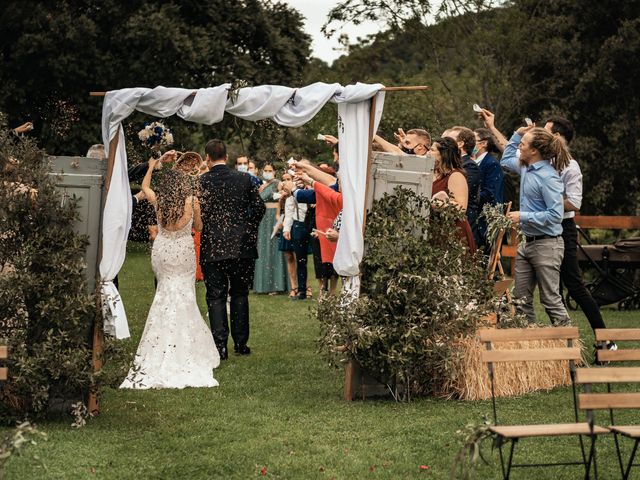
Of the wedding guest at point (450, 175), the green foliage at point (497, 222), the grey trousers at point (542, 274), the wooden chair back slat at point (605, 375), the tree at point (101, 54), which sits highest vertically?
the tree at point (101, 54)

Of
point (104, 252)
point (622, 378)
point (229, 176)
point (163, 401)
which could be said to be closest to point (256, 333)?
point (229, 176)

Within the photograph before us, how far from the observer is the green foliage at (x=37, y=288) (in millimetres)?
7766

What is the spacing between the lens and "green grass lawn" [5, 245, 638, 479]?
22.1ft

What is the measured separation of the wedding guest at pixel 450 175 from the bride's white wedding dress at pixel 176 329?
2.58 m

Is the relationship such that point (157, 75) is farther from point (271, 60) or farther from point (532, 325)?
point (532, 325)

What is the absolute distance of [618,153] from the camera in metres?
27.1

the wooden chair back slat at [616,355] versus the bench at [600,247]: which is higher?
the bench at [600,247]

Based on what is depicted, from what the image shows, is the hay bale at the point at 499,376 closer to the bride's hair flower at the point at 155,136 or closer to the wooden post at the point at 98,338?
the wooden post at the point at 98,338

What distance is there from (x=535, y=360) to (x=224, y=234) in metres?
5.14

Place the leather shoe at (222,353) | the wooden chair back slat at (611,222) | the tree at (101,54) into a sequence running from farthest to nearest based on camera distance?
1. the tree at (101,54)
2. the wooden chair back slat at (611,222)
3. the leather shoe at (222,353)

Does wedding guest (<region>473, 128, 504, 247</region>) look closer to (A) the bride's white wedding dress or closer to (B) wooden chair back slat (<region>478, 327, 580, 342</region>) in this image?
(A) the bride's white wedding dress

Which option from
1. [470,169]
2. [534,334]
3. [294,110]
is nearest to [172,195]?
[294,110]

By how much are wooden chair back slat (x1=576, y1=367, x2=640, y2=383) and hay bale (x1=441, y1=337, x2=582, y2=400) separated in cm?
266

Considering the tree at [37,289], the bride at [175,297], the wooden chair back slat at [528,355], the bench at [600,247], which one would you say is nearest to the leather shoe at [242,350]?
the bride at [175,297]
